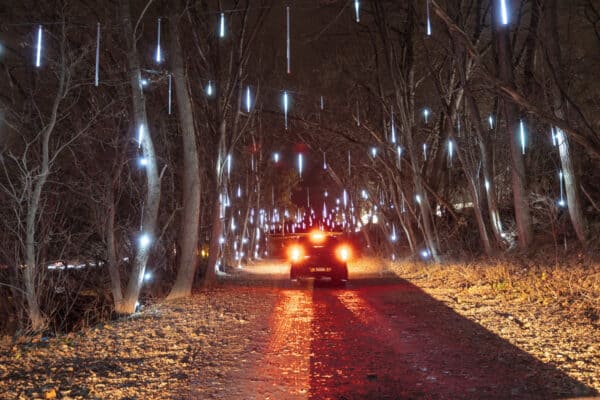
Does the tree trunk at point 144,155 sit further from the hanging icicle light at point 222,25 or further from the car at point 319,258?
the car at point 319,258

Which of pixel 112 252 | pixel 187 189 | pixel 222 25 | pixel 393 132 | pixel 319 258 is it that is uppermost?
pixel 222 25

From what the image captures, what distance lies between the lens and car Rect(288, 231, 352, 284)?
17516mm

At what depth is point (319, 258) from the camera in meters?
17.6

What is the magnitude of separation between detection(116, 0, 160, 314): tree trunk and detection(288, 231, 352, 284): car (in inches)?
242

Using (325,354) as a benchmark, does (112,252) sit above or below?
above

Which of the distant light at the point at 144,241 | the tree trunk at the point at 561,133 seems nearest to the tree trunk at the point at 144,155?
→ the distant light at the point at 144,241

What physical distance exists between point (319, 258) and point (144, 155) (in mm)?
7412

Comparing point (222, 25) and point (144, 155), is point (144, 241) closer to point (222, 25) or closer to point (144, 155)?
point (144, 155)

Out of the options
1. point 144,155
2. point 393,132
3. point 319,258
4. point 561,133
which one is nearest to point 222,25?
point 144,155

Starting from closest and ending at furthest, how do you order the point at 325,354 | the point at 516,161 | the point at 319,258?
the point at 325,354 < the point at 516,161 < the point at 319,258

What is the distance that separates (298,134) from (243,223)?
23.5ft

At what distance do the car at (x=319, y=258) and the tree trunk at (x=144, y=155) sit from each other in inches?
242

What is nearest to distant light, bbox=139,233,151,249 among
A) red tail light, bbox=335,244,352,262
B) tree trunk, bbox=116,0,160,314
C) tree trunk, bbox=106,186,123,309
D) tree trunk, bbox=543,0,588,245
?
tree trunk, bbox=116,0,160,314

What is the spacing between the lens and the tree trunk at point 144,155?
12352mm
